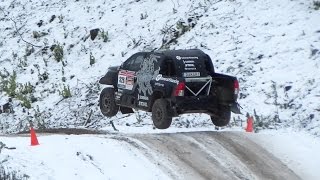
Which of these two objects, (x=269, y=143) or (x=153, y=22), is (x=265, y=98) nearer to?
(x=269, y=143)

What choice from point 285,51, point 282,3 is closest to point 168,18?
point 282,3

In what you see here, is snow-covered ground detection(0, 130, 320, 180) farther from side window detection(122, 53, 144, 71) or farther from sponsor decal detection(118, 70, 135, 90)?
side window detection(122, 53, 144, 71)

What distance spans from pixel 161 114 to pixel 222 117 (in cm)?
152

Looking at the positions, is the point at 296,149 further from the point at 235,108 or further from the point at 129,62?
the point at 129,62

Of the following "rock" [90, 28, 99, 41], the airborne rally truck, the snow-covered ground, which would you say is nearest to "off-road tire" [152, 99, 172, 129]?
the airborne rally truck

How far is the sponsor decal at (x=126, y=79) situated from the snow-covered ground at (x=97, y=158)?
2755mm

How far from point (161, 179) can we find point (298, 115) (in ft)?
16.9

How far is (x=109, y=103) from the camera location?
44.9 ft

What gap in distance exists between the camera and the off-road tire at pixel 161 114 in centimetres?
1154

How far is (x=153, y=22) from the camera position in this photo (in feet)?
60.9

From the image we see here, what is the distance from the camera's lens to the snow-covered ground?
784 centimetres

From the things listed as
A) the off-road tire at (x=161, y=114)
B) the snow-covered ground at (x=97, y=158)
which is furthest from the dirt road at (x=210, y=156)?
the off-road tire at (x=161, y=114)

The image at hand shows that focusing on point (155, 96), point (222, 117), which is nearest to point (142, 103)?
point (155, 96)

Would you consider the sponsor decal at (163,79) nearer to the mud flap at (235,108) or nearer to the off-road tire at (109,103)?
the mud flap at (235,108)
